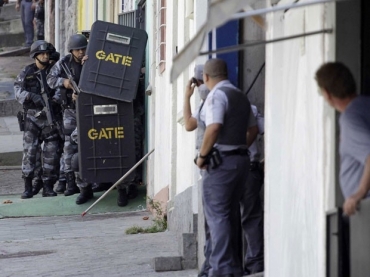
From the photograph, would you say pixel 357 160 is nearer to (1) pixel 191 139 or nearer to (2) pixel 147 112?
(1) pixel 191 139

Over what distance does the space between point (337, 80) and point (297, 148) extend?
1.31m

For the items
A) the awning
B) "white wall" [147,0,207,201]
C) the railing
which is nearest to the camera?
the awning

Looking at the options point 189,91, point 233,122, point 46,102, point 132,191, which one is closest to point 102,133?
point 132,191

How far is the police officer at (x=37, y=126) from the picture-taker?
48.3ft

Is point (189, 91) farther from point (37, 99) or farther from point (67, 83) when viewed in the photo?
point (37, 99)

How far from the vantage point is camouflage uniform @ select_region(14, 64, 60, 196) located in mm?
14766

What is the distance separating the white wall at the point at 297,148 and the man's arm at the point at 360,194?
541 mm

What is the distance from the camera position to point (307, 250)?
618 centimetres

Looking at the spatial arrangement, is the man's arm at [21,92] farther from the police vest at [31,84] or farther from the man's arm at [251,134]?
the man's arm at [251,134]

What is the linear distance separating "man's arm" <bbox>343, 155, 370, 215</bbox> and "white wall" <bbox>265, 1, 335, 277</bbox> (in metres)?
0.54

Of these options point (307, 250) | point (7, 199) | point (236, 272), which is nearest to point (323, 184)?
point (307, 250)

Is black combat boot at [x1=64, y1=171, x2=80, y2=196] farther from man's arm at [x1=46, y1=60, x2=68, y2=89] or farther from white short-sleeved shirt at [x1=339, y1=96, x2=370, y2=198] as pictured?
white short-sleeved shirt at [x1=339, y1=96, x2=370, y2=198]

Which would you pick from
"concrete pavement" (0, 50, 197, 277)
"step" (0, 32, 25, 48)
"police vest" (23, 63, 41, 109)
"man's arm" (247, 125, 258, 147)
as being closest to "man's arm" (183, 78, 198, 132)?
"man's arm" (247, 125, 258, 147)

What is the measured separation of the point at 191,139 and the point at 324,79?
204 inches
